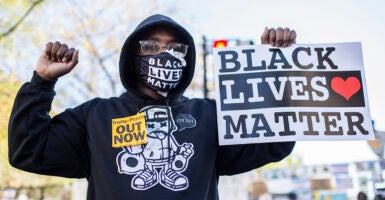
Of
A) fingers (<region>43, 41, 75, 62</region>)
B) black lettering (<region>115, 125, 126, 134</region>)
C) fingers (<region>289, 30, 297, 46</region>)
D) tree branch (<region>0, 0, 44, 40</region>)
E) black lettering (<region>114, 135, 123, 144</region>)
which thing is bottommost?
black lettering (<region>114, 135, 123, 144</region>)

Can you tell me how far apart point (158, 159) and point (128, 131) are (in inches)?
8.4

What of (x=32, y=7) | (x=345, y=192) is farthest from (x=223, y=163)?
(x=345, y=192)

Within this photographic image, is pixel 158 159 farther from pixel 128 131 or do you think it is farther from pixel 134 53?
pixel 134 53

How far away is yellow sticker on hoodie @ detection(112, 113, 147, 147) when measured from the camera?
2311 millimetres

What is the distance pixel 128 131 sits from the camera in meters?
2.32

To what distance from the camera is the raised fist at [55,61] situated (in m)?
2.29

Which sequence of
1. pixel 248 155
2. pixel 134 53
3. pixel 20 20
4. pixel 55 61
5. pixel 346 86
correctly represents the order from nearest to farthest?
pixel 55 61, pixel 248 155, pixel 346 86, pixel 134 53, pixel 20 20

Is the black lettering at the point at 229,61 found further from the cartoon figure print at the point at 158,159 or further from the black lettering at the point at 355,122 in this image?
the black lettering at the point at 355,122

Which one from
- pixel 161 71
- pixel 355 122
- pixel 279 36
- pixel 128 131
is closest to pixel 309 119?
pixel 355 122

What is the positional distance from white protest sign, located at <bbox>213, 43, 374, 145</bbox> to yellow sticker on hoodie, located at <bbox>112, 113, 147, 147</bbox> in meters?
0.42

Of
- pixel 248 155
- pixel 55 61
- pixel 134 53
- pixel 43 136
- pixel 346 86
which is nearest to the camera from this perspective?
pixel 43 136

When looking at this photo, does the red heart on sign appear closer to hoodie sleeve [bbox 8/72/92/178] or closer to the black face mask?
the black face mask

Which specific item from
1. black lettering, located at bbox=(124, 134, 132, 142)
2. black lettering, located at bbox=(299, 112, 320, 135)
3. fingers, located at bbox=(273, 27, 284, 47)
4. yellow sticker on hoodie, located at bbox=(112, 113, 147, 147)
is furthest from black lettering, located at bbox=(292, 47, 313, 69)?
black lettering, located at bbox=(124, 134, 132, 142)

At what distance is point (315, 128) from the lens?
2.48 m
